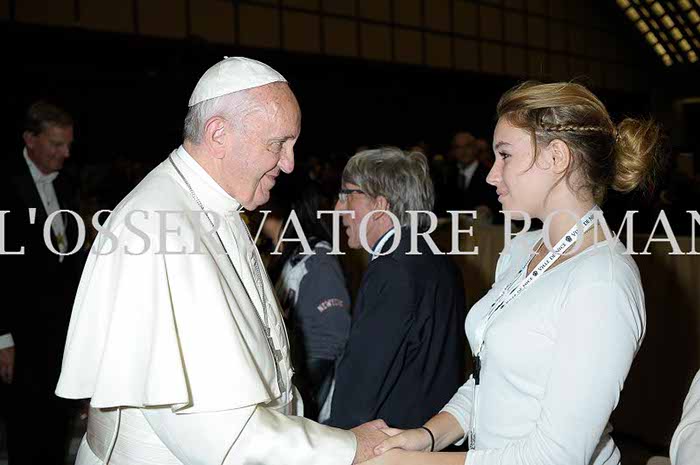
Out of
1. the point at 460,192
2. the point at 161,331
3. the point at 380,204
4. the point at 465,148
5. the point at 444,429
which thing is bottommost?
the point at 444,429

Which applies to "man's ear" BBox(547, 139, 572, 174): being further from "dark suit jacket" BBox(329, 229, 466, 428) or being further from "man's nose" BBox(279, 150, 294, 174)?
"dark suit jacket" BBox(329, 229, 466, 428)

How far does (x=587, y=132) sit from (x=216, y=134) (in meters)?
0.91

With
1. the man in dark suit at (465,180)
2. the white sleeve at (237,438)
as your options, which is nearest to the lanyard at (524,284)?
the white sleeve at (237,438)

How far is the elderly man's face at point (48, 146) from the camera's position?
12.0 ft

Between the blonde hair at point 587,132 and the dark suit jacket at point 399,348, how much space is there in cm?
89

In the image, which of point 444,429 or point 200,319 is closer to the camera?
point 200,319

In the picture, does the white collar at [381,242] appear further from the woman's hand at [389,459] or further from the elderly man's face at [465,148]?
the elderly man's face at [465,148]

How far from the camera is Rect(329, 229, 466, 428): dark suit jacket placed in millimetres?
2447

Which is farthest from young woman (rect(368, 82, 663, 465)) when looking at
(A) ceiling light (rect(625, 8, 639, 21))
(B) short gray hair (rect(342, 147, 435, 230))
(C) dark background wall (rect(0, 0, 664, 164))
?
(A) ceiling light (rect(625, 8, 639, 21))

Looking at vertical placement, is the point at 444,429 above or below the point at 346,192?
below

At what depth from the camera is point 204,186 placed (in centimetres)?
180

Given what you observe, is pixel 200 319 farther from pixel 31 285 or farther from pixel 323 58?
pixel 323 58

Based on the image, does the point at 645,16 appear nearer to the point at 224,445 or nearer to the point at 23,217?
the point at 23,217

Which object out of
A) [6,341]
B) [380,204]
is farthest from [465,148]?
[6,341]
